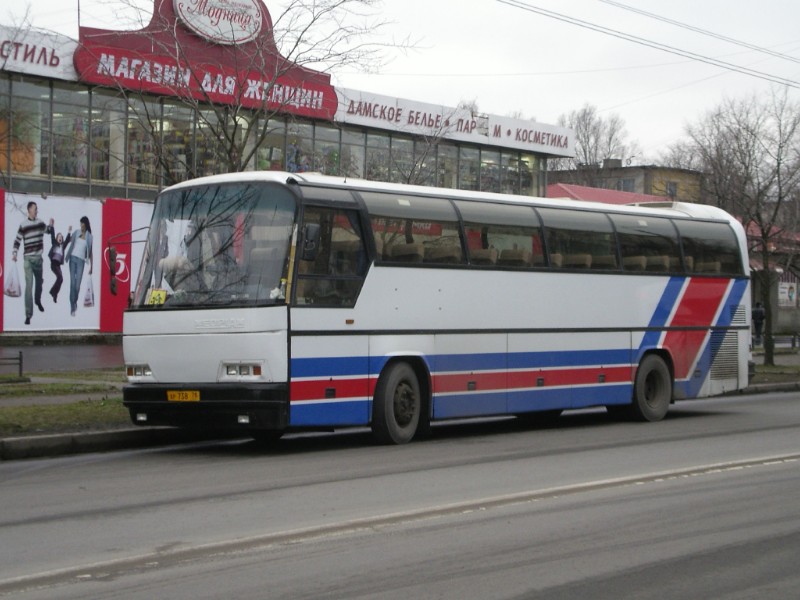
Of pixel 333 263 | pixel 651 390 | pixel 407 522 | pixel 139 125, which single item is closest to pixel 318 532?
pixel 407 522

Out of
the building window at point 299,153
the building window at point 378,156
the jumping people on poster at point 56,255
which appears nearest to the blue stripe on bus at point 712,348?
the building window at point 378,156

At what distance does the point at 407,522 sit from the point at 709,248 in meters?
13.0

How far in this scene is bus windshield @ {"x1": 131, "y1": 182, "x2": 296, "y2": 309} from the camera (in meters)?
13.8

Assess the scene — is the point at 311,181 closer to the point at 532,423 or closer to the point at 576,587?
the point at 532,423

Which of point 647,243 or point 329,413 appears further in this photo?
point 647,243

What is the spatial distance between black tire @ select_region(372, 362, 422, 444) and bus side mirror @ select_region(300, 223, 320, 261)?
81.3 inches

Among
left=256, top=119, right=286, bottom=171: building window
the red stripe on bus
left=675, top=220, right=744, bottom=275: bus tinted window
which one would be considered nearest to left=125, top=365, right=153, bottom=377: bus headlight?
the red stripe on bus

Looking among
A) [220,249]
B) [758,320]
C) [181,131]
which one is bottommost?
[758,320]

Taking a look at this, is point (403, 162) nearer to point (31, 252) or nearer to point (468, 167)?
point (468, 167)

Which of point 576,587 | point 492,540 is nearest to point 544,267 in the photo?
point 492,540

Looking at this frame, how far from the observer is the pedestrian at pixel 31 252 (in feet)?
113

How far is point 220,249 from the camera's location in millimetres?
13969

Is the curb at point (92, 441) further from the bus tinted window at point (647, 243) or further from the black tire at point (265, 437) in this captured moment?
the bus tinted window at point (647, 243)

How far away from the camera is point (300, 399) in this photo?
13758mm
